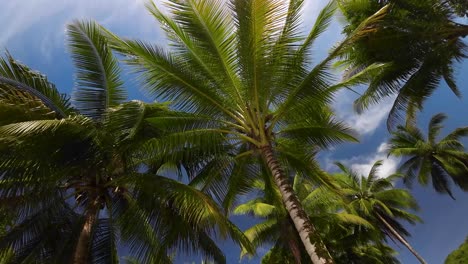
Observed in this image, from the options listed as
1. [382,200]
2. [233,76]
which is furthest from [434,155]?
[233,76]

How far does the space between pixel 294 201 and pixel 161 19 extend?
5397 millimetres

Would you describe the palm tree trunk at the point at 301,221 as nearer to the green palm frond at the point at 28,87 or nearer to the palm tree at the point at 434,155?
the green palm frond at the point at 28,87

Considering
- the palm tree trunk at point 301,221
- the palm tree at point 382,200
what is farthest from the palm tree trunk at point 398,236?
the palm tree trunk at point 301,221

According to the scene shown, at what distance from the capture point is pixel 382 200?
28.2 meters

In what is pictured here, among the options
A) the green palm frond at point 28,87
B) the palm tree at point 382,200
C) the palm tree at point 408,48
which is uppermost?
the palm tree at point 382,200

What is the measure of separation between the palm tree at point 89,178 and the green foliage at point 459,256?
42.9ft

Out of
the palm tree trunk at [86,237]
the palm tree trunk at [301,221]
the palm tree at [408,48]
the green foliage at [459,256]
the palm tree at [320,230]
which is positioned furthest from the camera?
the palm tree at [320,230]

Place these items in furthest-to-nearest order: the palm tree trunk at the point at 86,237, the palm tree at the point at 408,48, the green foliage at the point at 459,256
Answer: the green foliage at the point at 459,256, the palm tree at the point at 408,48, the palm tree trunk at the point at 86,237

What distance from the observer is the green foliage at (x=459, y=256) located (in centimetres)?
1838

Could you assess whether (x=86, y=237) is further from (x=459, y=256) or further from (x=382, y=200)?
(x=382, y=200)

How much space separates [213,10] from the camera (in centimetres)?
954

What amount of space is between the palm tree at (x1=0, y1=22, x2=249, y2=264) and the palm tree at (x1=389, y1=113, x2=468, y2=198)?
21.7 metres

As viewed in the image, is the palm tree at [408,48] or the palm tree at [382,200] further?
the palm tree at [382,200]

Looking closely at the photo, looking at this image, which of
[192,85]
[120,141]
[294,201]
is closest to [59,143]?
[120,141]
